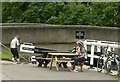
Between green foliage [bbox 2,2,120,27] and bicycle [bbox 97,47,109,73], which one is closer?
bicycle [bbox 97,47,109,73]

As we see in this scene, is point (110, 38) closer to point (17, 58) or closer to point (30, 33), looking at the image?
point (30, 33)

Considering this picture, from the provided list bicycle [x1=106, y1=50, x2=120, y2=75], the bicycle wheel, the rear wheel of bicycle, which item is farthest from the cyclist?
the rear wheel of bicycle

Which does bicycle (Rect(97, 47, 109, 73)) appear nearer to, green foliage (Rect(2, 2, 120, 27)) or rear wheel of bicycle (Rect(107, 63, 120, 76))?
rear wheel of bicycle (Rect(107, 63, 120, 76))

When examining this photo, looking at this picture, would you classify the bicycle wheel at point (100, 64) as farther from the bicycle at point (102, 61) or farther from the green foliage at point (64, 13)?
the green foliage at point (64, 13)

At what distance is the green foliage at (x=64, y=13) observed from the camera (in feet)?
97.5

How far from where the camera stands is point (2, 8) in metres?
36.0

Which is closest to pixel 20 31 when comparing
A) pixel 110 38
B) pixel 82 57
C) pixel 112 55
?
pixel 110 38

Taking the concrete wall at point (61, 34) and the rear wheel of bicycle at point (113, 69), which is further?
the concrete wall at point (61, 34)

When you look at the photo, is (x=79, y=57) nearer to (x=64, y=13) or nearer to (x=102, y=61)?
(x=102, y=61)

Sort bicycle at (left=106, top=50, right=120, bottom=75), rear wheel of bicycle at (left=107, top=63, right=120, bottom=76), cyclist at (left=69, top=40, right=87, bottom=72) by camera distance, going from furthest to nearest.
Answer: cyclist at (left=69, top=40, right=87, bottom=72) → rear wheel of bicycle at (left=107, top=63, right=120, bottom=76) → bicycle at (left=106, top=50, right=120, bottom=75)

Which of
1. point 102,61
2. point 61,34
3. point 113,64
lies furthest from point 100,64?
point 61,34

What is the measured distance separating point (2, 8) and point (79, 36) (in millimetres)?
13434

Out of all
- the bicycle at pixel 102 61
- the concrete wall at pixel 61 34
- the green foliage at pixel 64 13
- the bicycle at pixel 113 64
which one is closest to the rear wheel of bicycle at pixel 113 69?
the bicycle at pixel 113 64

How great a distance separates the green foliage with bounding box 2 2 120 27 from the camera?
29.7m
